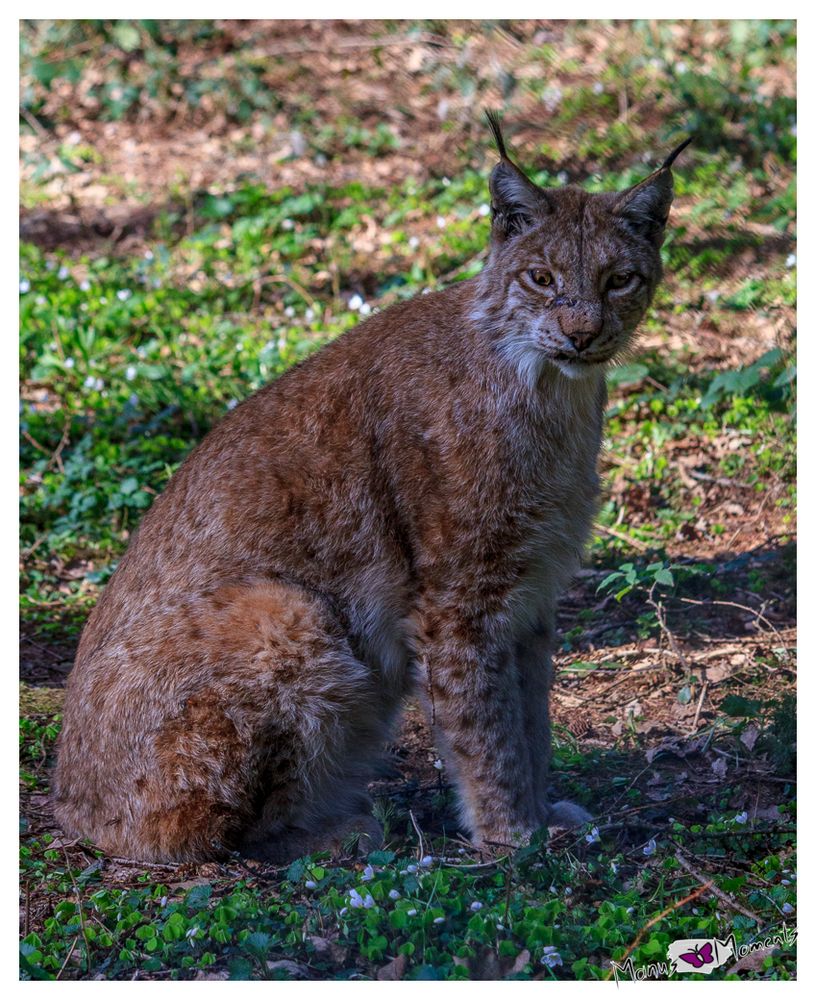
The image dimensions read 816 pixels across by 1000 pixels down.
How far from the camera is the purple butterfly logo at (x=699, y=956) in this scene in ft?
12.7

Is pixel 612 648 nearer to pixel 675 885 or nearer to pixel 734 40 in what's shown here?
pixel 675 885

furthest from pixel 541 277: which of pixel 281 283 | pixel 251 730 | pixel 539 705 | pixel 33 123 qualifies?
pixel 33 123

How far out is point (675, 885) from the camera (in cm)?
419

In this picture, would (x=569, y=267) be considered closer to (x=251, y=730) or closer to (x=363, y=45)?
(x=251, y=730)

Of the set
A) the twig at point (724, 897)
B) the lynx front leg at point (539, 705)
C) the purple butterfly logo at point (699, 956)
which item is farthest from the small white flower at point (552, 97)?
the purple butterfly logo at point (699, 956)

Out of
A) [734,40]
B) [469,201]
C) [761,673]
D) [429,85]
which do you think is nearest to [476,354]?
[761,673]

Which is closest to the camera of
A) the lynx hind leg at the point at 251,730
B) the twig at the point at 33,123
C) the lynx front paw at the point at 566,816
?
the lynx hind leg at the point at 251,730

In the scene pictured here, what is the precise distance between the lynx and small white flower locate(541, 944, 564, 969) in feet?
2.42

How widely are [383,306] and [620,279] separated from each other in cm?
398

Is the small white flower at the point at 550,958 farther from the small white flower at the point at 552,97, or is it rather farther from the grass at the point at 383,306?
the small white flower at the point at 552,97

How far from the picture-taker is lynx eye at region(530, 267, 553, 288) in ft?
14.6

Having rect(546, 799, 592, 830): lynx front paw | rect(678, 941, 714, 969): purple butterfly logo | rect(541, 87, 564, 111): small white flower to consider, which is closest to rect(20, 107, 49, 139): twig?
rect(541, 87, 564, 111): small white flower

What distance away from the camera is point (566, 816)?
15.7 feet
